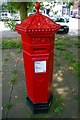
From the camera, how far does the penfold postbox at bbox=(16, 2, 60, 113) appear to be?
11.2 feet

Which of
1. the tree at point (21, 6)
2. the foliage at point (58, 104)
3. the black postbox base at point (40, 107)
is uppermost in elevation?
the tree at point (21, 6)

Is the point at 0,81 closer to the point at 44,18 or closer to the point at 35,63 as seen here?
the point at 35,63

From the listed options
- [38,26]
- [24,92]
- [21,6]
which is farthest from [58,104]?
[21,6]

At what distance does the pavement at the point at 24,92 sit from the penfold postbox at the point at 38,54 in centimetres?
23

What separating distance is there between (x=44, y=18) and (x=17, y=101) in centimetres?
180

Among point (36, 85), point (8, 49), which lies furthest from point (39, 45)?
point (8, 49)

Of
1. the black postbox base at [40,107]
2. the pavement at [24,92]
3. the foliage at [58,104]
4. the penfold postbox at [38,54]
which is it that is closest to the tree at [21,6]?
the pavement at [24,92]

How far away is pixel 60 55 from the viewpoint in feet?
26.6

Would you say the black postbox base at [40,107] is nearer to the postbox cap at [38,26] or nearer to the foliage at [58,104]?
the foliage at [58,104]

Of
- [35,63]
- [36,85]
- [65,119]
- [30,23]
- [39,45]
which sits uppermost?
[30,23]

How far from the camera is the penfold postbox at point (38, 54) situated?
3.42m

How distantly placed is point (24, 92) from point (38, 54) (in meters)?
1.47

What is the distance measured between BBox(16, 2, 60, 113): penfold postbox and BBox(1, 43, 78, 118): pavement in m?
0.23

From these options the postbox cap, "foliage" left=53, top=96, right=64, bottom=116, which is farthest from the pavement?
the postbox cap
